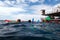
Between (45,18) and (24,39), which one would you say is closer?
(24,39)

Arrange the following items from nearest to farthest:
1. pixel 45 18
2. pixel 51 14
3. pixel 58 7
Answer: pixel 58 7
pixel 51 14
pixel 45 18

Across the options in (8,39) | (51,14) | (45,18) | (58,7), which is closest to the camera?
(8,39)

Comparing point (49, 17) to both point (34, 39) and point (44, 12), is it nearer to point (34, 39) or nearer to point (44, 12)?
point (44, 12)

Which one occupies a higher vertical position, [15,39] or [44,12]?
[44,12]

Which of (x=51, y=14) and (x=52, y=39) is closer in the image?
(x=52, y=39)

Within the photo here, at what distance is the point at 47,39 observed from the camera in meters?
10.8

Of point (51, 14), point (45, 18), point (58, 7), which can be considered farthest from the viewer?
point (45, 18)

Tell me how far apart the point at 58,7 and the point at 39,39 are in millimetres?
58937

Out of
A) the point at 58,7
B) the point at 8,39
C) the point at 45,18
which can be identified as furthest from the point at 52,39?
the point at 45,18

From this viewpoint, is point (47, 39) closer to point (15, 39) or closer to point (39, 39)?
point (39, 39)

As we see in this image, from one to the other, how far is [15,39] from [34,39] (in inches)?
54.0

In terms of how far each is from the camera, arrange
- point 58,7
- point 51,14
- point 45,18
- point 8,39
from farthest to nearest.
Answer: point 45,18, point 51,14, point 58,7, point 8,39

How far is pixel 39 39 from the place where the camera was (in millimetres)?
10773

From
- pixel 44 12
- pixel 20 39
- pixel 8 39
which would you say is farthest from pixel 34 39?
pixel 44 12
